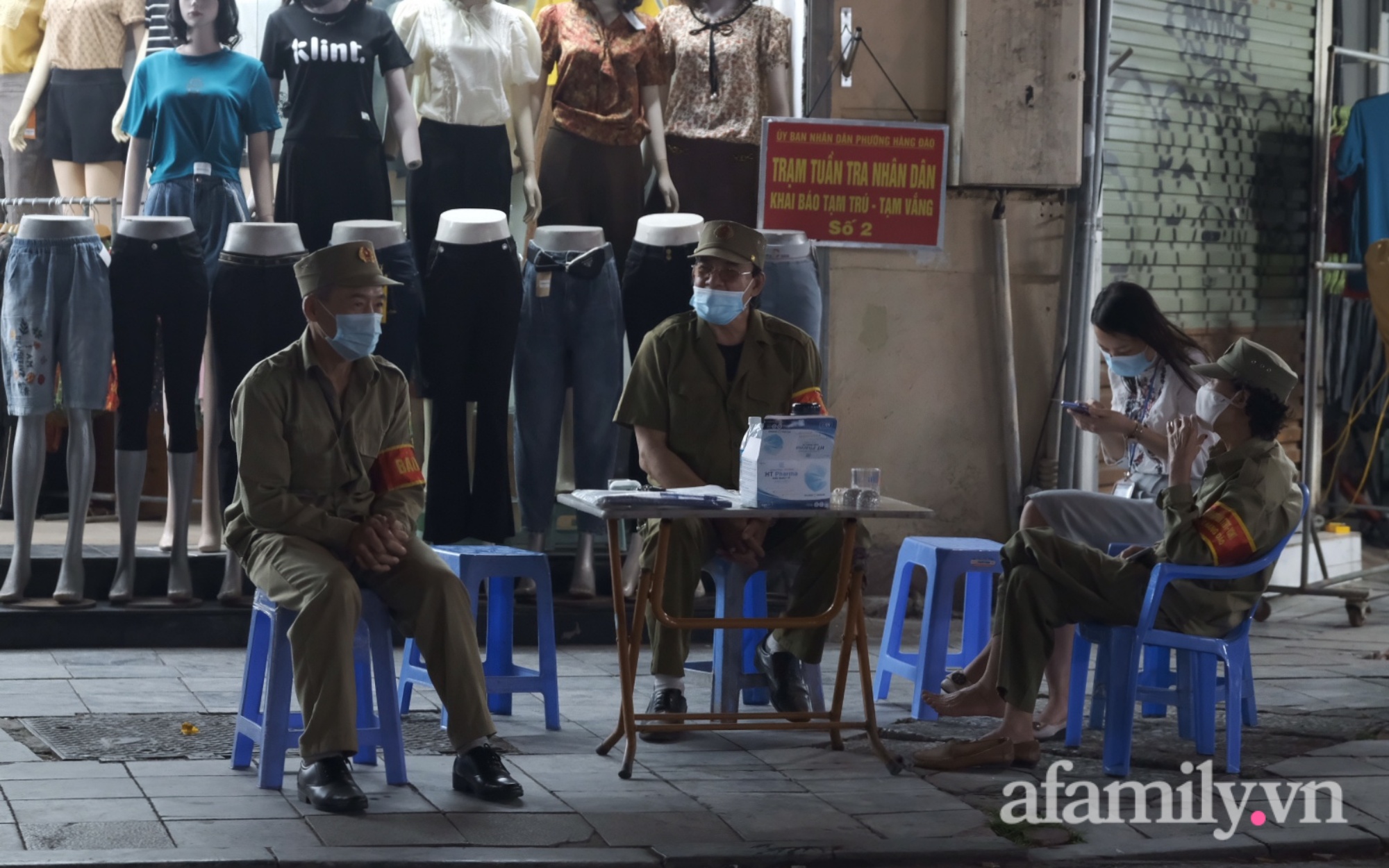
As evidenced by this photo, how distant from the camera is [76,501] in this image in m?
6.75

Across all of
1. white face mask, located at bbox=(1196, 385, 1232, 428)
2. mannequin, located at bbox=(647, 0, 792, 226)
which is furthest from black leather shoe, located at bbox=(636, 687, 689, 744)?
mannequin, located at bbox=(647, 0, 792, 226)

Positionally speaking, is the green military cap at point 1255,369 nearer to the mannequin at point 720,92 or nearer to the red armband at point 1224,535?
the red armband at point 1224,535

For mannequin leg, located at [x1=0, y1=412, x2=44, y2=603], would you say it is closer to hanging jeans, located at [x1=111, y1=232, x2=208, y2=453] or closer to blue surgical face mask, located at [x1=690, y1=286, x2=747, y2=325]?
hanging jeans, located at [x1=111, y1=232, x2=208, y2=453]

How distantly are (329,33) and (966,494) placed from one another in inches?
138

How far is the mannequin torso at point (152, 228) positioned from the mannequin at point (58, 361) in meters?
0.18

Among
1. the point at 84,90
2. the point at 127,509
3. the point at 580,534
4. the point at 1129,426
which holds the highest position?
the point at 84,90

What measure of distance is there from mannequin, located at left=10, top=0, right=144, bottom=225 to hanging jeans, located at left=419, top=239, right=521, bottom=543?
172 centimetres

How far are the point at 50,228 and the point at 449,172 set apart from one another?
1.60 meters

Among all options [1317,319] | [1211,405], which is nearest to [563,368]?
[1211,405]

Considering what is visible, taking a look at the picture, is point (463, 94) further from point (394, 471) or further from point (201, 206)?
point (394, 471)

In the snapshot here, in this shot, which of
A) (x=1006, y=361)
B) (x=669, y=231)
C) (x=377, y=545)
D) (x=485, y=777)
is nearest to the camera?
(x=485, y=777)

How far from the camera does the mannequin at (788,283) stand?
23.7 ft

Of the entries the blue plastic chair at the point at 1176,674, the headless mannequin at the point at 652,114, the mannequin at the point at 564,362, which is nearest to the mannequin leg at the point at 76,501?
the mannequin at the point at 564,362

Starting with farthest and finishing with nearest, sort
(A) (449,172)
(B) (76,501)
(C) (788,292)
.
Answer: (A) (449,172), (C) (788,292), (B) (76,501)
